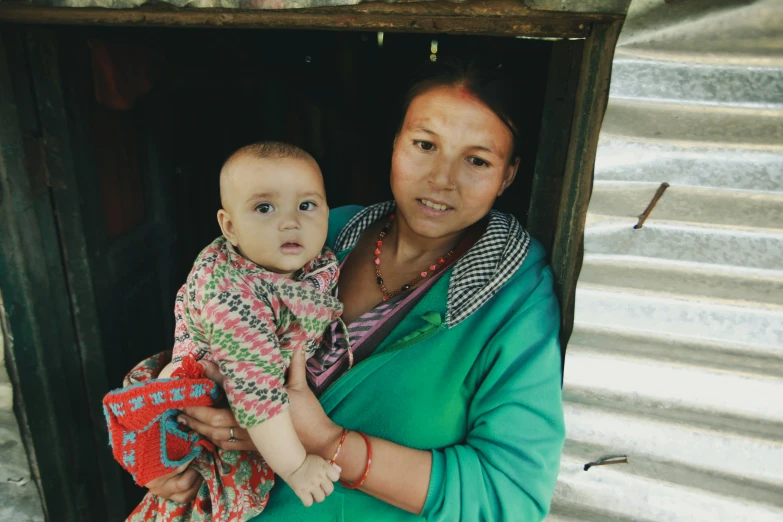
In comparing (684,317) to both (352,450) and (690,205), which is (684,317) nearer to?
(690,205)

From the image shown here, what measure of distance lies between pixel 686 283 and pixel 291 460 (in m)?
1.23

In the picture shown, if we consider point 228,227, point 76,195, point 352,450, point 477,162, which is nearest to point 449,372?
point 352,450

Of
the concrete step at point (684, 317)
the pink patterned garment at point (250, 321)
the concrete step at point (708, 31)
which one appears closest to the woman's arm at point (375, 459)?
the pink patterned garment at point (250, 321)

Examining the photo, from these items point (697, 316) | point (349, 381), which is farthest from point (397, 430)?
point (697, 316)

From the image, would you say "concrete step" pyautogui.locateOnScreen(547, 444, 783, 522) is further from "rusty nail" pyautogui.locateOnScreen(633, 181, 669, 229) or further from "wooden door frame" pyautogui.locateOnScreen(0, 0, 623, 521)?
"rusty nail" pyautogui.locateOnScreen(633, 181, 669, 229)

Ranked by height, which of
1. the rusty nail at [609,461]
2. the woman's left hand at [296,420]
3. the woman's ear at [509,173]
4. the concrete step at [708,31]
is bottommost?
the rusty nail at [609,461]

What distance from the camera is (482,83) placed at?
1525mm

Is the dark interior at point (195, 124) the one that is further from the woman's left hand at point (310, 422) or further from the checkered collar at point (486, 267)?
the woman's left hand at point (310, 422)

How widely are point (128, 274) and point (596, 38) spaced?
97.6 inches

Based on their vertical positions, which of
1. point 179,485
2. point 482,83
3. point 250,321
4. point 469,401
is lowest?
point 179,485

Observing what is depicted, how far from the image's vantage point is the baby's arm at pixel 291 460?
4.24 ft

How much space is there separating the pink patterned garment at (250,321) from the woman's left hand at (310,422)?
0.24 ft

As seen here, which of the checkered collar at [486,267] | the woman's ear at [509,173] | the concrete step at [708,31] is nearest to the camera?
the concrete step at [708,31]

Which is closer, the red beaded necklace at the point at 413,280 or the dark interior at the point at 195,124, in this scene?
the red beaded necklace at the point at 413,280
